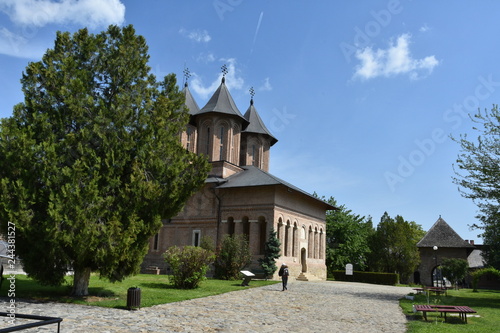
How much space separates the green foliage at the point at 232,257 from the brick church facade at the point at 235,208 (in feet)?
7.80

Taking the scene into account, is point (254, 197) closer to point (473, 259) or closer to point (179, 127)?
point (179, 127)

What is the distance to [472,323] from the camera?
41.1 ft

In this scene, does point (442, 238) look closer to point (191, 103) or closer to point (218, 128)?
point (218, 128)

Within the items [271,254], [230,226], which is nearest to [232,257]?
[271,254]

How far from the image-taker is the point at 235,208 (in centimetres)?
2981

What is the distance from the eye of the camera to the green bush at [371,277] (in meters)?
33.4

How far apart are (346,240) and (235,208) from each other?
63.9ft

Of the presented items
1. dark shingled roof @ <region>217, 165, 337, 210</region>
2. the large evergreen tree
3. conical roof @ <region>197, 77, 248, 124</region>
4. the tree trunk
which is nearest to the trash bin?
the large evergreen tree

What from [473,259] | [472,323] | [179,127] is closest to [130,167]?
[179,127]

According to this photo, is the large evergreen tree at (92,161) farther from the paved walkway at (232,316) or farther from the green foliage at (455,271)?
the green foliage at (455,271)

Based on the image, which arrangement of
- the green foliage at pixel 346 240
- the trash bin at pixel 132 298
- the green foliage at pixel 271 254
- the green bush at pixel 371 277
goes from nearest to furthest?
the trash bin at pixel 132 298 → the green foliage at pixel 271 254 → the green bush at pixel 371 277 → the green foliage at pixel 346 240

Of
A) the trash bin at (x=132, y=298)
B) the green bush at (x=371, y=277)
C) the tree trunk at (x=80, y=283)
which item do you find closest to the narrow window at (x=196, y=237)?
the green bush at (x=371, y=277)

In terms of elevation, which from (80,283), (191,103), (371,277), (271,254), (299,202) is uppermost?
(191,103)

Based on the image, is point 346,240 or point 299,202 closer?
point 299,202
